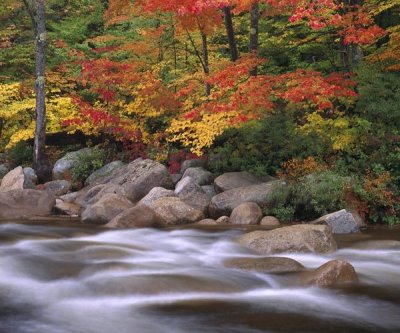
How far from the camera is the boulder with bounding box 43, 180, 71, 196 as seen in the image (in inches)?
552

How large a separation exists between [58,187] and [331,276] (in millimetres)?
10249

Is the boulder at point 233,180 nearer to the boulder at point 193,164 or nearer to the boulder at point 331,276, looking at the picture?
the boulder at point 193,164

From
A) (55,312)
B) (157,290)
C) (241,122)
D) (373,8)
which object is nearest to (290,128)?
(241,122)

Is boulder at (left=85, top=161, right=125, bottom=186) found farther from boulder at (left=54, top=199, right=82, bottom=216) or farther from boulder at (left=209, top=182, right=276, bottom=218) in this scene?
boulder at (left=209, top=182, right=276, bottom=218)

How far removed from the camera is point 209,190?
11797mm

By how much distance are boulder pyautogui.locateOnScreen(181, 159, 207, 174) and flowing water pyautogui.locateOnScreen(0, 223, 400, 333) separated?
5566mm

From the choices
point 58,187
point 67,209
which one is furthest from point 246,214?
point 58,187

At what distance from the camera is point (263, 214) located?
34.2 ft

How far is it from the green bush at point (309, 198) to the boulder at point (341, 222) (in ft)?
2.37

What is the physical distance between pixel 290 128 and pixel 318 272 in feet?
22.2

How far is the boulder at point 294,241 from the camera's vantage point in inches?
288

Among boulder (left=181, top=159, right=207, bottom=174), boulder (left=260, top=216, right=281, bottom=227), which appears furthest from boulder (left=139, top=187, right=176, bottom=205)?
boulder (left=260, top=216, right=281, bottom=227)

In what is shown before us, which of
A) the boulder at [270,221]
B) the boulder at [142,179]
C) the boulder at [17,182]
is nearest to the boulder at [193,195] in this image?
the boulder at [142,179]

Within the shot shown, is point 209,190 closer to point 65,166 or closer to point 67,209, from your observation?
point 67,209
